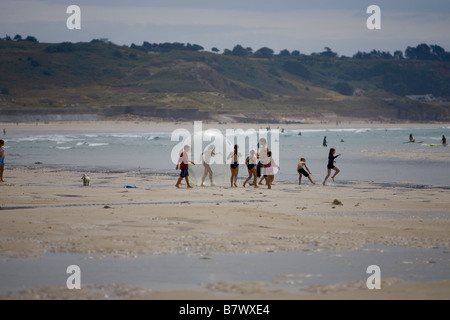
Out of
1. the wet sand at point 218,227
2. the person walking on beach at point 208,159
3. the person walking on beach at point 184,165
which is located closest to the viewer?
the wet sand at point 218,227

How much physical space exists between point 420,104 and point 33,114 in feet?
372

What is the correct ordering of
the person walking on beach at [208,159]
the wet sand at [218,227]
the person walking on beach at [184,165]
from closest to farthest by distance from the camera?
the wet sand at [218,227]
the person walking on beach at [184,165]
the person walking on beach at [208,159]

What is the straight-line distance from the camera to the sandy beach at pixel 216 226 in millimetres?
7844

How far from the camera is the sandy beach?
7.84m

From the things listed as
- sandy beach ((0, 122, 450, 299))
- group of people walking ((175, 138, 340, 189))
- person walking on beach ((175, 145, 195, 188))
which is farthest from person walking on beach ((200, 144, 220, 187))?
sandy beach ((0, 122, 450, 299))

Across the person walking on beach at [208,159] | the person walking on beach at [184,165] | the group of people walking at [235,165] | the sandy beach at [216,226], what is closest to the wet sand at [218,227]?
the sandy beach at [216,226]

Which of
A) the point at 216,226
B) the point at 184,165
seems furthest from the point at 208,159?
the point at 216,226

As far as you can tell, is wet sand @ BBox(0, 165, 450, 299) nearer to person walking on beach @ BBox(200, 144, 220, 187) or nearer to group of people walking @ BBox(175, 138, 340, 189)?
group of people walking @ BBox(175, 138, 340, 189)

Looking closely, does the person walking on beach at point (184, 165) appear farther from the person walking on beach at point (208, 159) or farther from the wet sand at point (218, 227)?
the wet sand at point (218, 227)

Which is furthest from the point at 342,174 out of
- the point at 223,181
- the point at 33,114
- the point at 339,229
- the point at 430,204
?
the point at 33,114

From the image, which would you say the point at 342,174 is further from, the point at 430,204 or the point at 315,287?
the point at 315,287

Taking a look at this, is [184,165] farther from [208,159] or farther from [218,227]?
[218,227]

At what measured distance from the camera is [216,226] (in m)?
12.1
